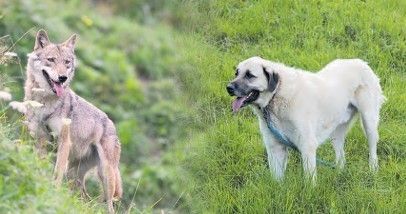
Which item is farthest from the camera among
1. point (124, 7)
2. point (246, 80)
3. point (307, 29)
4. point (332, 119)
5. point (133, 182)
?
point (124, 7)

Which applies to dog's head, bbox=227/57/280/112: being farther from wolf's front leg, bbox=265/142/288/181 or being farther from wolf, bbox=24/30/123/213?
wolf, bbox=24/30/123/213

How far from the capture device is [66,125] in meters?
6.20

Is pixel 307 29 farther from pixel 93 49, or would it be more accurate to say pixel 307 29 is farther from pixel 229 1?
pixel 93 49

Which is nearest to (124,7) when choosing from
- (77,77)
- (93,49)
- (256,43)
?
(93,49)

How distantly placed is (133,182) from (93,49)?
2.51 metres

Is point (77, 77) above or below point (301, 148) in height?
below

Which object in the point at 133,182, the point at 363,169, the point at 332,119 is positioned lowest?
the point at 133,182

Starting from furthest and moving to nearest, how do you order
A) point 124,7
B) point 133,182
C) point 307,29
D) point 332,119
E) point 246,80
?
point 124,7 → point 307,29 → point 133,182 → point 332,119 → point 246,80

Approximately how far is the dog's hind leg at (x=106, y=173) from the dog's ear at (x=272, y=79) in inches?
53.9

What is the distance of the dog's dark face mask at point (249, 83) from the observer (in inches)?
275

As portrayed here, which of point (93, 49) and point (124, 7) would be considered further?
point (124, 7)

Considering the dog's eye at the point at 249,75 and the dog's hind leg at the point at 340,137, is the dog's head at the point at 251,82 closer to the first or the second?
the dog's eye at the point at 249,75

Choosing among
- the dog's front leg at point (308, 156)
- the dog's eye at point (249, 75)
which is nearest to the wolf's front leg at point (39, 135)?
the dog's eye at point (249, 75)

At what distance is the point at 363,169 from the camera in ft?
25.2
